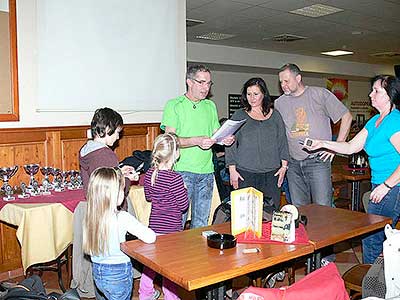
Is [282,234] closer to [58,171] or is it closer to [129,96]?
[58,171]

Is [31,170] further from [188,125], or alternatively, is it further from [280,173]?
[280,173]

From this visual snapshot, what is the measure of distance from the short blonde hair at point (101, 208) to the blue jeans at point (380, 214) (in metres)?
1.57

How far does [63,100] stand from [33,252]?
164 cm

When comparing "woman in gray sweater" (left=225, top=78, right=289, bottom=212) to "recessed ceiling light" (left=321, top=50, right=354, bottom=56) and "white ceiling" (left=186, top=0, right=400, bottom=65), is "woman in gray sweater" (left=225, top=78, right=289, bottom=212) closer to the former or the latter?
"white ceiling" (left=186, top=0, right=400, bottom=65)

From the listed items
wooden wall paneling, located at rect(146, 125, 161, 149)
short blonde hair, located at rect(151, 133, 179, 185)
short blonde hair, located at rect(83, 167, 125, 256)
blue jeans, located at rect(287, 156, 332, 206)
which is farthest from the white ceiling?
short blonde hair, located at rect(83, 167, 125, 256)

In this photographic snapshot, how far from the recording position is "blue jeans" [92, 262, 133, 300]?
2.32 meters

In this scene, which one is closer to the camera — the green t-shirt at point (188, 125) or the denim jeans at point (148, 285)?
the denim jeans at point (148, 285)

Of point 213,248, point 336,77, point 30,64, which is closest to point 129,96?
point 30,64

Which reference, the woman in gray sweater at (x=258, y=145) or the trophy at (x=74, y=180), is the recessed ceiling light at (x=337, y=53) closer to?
the woman in gray sweater at (x=258, y=145)

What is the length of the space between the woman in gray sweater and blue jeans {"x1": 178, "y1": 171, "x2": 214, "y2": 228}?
0.21m

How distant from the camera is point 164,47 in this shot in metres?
4.92

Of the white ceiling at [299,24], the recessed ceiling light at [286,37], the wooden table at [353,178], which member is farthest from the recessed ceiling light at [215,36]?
the wooden table at [353,178]

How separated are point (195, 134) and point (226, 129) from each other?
311mm

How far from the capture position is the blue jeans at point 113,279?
2324 mm
